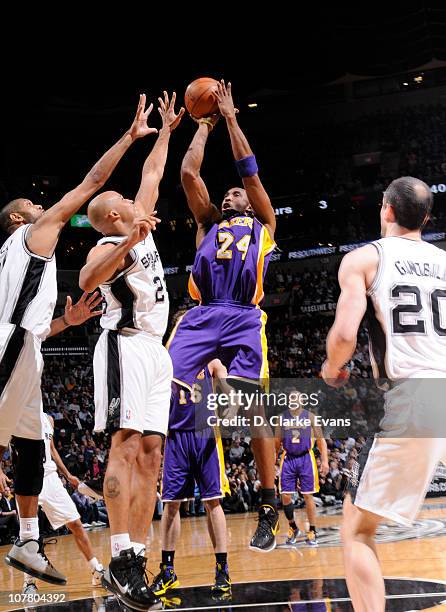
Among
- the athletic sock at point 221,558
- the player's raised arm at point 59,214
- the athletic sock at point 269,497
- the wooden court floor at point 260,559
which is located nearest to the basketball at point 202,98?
the player's raised arm at point 59,214

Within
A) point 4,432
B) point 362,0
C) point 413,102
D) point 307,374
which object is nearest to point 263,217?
point 4,432

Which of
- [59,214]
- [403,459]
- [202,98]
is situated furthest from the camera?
[202,98]

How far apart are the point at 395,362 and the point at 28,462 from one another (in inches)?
101

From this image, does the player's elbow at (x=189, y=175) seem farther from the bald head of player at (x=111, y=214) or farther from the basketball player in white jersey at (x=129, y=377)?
the bald head of player at (x=111, y=214)

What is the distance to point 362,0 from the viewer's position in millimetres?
21906

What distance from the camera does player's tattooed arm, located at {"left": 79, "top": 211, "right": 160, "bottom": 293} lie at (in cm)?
425

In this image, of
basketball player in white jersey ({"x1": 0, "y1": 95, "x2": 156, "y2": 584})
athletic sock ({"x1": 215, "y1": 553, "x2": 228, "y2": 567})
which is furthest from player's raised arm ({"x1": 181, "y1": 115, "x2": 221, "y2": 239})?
athletic sock ({"x1": 215, "y1": 553, "x2": 228, "y2": 567})

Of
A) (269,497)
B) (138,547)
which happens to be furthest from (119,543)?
(269,497)

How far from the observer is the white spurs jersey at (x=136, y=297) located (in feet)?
15.5

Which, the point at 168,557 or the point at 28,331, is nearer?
the point at 28,331

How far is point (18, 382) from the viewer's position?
4.69 m

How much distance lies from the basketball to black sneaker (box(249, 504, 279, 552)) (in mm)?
3093

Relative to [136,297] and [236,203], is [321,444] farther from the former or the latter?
[136,297]

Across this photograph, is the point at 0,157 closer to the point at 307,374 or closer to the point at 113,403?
the point at 307,374
